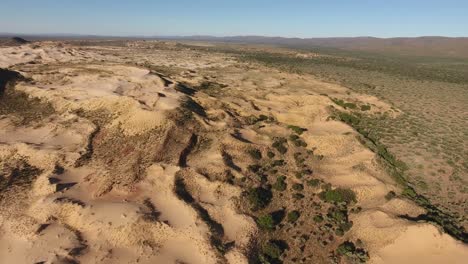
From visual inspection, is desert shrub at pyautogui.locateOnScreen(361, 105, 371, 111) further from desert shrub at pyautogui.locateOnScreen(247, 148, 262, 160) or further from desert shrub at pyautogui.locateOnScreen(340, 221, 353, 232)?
desert shrub at pyautogui.locateOnScreen(340, 221, 353, 232)

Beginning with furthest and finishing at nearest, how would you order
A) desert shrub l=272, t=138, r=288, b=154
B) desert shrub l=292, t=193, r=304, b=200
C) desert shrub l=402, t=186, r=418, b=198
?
desert shrub l=272, t=138, r=288, b=154
desert shrub l=292, t=193, r=304, b=200
desert shrub l=402, t=186, r=418, b=198

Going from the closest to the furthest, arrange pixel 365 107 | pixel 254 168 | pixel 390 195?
pixel 390 195, pixel 254 168, pixel 365 107

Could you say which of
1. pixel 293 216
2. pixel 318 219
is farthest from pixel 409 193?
pixel 293 216

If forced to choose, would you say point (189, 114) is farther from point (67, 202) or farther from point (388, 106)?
point (388, 106)

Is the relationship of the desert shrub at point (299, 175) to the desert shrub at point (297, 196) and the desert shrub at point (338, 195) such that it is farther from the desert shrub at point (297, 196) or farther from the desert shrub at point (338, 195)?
the desert shrub at point (338, 195)

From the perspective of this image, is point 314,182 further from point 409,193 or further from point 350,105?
point 350,105

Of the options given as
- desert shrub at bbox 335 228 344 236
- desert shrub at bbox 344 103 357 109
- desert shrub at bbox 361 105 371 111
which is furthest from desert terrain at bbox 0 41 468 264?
desert shrub at bbox 344 103 357 109
